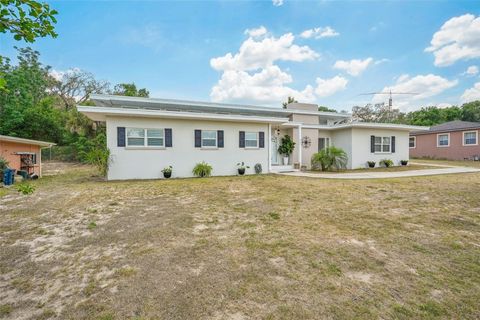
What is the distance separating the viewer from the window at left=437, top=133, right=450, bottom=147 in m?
21.6

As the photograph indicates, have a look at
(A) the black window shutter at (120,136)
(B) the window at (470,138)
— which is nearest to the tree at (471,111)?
(B) the window at (470,138)

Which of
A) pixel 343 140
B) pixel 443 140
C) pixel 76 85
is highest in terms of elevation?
pixel 76 85

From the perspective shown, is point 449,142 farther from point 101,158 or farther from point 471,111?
point 101,158

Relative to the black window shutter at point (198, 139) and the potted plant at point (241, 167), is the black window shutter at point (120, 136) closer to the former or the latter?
the black window shutter at point (198, 139)

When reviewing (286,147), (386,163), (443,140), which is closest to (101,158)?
(286,147)

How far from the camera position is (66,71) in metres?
29.8

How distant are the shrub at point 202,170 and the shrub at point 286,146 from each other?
5503mm

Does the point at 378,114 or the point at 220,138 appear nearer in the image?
the point at 220,138

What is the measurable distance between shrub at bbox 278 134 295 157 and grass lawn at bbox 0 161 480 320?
8790 mm

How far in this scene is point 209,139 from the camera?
12180 mm

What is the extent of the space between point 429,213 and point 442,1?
13.1 metres

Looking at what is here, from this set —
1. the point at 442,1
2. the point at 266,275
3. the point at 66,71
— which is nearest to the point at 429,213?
the point at 266,275

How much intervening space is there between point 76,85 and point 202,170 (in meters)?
29.4

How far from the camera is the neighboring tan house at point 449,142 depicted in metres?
19.9
